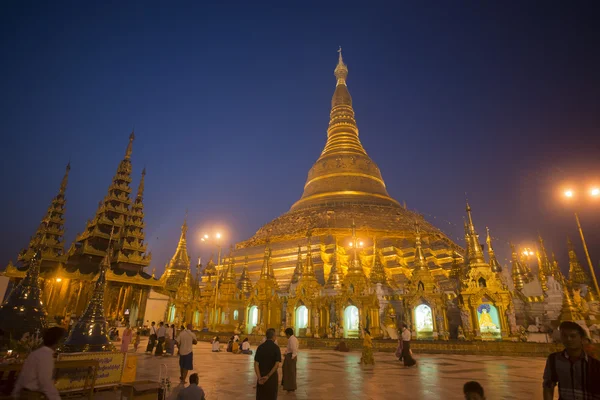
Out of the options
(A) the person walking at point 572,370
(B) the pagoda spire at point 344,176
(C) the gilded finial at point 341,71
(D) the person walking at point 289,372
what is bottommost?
(D) the person walking at point 289,372

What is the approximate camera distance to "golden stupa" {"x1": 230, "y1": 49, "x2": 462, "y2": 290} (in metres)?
29.0

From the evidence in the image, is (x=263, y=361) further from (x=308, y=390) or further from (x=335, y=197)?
(x=335, y=197)

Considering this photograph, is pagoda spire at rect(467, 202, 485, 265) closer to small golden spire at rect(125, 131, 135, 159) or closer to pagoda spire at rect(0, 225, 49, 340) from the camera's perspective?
pagoda spire at rect(0, 225, 49, 340)

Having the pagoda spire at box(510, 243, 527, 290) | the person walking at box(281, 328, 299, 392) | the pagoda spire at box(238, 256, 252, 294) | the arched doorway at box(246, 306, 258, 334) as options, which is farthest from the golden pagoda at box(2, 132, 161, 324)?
the pagoda spire at box(510, 243, 527, 290)

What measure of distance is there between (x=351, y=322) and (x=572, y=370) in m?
19.3

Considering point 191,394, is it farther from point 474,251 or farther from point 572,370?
point 474,251

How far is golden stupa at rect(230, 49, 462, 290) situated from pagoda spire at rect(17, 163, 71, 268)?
53.9ft

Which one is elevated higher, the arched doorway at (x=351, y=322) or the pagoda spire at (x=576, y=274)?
the pagoda spire at (x=576, y=274)

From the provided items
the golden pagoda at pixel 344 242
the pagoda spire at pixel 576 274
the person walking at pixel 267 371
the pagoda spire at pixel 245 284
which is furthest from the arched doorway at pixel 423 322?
the pagoda spire at pixel 576 274

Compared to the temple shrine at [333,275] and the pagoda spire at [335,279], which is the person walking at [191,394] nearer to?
the temple shrine at [333,275]

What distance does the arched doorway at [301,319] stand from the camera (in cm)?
2338

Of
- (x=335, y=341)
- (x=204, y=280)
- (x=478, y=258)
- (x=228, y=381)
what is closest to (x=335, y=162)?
(x=204, y=280)

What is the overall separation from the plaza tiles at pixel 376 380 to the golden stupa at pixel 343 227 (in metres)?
14.0

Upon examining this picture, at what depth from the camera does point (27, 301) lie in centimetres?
963
